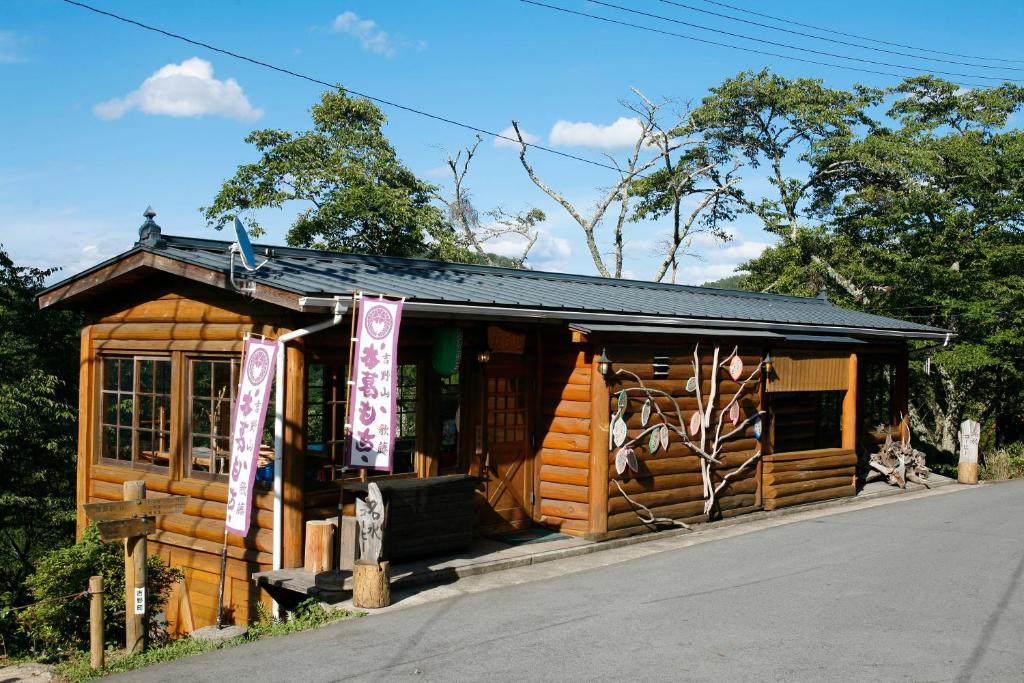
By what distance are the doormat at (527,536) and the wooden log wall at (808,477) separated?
13.8ft

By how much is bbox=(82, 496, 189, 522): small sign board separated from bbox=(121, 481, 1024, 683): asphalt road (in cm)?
139

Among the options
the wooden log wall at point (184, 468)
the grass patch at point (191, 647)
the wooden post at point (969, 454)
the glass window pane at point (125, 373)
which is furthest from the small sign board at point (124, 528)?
the wooden post at point (969, 454)

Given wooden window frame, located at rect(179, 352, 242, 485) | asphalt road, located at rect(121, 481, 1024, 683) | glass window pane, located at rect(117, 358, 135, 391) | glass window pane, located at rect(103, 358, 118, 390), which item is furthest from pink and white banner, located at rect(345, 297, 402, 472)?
glass window pane, located at rect(103, 358, 118, 390)

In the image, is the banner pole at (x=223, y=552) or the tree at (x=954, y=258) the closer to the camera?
the banner pole at (x=223, y=552)

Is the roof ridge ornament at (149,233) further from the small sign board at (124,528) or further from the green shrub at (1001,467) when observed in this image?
the green shrub at (1001,467)

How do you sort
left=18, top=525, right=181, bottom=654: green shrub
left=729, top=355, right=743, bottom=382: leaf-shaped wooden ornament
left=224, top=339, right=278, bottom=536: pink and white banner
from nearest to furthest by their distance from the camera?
left=224, top=339, right=278, bottom=536: pink and white banner < left=18, top=525, right=181, bottom=654: green shrub < left=729, top=355, right=743, bottom=382: leaf-shaped wooden ornament

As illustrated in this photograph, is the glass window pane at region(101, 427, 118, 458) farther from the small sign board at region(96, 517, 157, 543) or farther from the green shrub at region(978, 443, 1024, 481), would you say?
the green shrub at region(978, 443, 1024, 481)

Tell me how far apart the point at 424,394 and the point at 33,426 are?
8.85m

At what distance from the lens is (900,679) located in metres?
6.52

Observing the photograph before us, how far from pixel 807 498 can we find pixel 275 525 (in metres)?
9.25

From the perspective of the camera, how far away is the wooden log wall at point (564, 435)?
1168cm

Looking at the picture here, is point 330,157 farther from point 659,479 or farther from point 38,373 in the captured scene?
point 659,479

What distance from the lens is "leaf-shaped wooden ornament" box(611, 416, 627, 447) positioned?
1153 centimetres

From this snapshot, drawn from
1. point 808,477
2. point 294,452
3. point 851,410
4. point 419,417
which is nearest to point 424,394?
point 419,417
